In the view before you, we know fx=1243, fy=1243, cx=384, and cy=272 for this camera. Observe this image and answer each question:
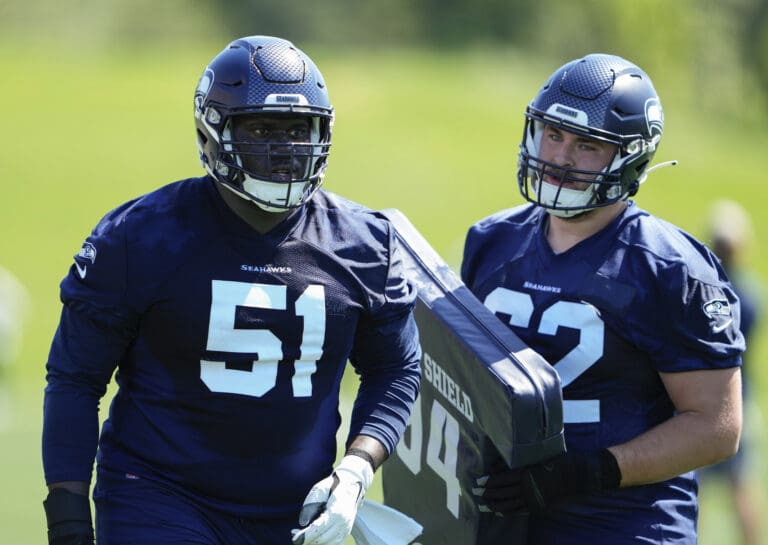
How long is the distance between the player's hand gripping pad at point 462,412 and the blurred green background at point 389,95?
17.8 m

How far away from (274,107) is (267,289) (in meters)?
0.48

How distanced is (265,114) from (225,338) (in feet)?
1.99

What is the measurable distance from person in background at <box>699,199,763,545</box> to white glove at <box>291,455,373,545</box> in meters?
4.28

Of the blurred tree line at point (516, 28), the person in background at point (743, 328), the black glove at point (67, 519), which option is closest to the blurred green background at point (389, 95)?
the blurred tree line at point (516, 28)

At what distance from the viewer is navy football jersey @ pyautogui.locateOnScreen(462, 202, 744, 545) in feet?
11.7

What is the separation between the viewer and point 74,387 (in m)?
3.23

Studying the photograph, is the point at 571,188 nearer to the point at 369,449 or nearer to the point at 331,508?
the point at 369,449

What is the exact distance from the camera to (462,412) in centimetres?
374

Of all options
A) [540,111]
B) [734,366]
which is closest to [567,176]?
[540,111]

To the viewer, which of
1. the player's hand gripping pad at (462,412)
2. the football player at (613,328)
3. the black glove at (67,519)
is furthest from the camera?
the football player at (613,328)

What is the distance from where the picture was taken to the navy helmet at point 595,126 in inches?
146

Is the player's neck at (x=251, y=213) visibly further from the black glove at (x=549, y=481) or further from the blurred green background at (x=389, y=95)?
the blurred green background at (x=389, y=95)

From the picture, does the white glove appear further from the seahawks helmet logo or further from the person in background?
the person in background

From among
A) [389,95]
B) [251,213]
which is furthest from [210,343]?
[389,95]
